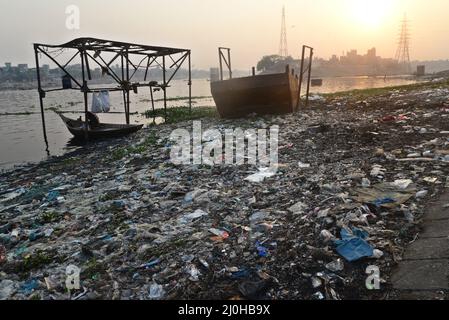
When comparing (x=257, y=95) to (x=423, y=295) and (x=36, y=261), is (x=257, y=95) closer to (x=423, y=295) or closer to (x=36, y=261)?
(x=36, y=261)

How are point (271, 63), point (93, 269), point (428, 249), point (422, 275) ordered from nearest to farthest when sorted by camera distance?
point (422, 275) < point (428, 249) < point (93, 269) < point (271, 63)

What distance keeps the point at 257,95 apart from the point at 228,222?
376 inches

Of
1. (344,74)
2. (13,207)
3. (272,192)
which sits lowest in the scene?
(13,207)

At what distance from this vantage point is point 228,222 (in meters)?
4.72

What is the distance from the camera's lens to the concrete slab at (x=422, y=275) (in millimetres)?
2982

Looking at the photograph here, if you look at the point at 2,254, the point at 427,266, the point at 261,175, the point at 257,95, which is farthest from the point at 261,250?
the point at 257,95

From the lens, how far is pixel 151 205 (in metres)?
5.63

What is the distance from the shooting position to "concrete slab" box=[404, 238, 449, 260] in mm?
3379

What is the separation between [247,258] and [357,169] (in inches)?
129

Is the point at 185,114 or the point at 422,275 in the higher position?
the point at 185,114

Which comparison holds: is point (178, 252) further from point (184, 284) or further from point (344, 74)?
point (344, 74)

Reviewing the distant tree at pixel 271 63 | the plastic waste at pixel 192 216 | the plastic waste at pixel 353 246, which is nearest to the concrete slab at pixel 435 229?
the plastic waste at pixel 353 246
